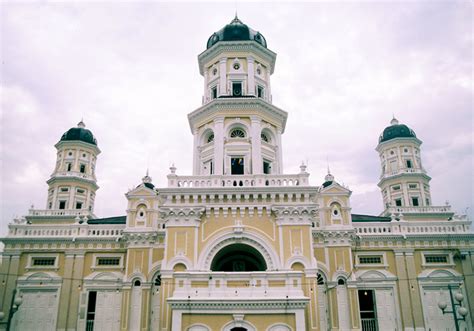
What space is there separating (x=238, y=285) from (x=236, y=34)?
839 inches

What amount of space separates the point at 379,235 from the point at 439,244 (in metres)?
5.47

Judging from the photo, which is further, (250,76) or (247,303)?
(250,76)

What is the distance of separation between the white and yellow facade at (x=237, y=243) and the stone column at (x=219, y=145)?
3.3 inches

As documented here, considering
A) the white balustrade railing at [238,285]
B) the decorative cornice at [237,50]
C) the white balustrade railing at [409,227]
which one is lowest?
the white balustrade railing at [238,285]

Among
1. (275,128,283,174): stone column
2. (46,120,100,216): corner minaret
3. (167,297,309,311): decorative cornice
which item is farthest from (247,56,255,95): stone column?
(46,120,100,216): corner minaret

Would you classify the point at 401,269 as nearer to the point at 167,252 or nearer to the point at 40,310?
the point at 167,252

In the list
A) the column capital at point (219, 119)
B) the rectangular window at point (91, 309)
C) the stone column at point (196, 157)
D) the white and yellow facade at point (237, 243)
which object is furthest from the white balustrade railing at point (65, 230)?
the column capital at point (219, 119)

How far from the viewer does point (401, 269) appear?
120 ft

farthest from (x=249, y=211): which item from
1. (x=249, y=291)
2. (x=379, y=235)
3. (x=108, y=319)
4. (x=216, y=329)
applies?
(x=108, y=319)

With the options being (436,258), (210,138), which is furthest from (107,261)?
(436,258)

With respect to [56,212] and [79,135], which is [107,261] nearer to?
[56,212]

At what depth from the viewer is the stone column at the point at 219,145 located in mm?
31825

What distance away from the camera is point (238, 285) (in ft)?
83.3

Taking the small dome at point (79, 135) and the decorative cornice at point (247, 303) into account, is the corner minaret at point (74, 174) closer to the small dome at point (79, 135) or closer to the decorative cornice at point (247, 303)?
the small dome at point (79, 135)
